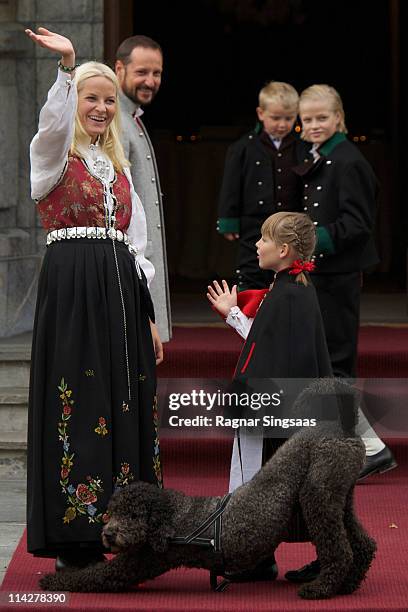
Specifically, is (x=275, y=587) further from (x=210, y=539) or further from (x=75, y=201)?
(x=75, y=201)

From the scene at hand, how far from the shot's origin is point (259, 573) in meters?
5.11

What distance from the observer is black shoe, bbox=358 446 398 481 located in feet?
21.9

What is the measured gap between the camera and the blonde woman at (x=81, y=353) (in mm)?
4973

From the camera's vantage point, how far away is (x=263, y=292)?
215 inches

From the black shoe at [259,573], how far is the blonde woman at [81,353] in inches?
19.9

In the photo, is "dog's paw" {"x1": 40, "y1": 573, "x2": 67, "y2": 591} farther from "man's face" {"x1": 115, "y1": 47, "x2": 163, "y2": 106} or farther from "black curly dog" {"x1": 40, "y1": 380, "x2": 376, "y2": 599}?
"man's face" {"x1": 115, "y1": 47, "x2": 163, "y2": 106}

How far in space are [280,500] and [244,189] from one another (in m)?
3.12

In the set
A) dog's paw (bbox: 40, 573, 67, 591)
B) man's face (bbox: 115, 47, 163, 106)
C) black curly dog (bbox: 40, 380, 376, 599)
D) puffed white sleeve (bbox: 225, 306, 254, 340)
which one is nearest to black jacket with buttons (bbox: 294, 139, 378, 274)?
man's face (bbox: 115, 47, 163, 106)

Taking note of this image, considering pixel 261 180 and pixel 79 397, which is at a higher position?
pixel 261 180

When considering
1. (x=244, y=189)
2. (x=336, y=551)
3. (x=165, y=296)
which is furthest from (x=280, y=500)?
(x=244, y=189)

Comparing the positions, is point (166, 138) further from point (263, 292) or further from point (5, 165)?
point (263, 292)

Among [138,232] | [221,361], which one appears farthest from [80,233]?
[221,361]

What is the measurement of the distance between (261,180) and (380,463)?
172 cm

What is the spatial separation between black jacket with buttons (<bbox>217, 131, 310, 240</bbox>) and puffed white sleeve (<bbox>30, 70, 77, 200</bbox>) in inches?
106
